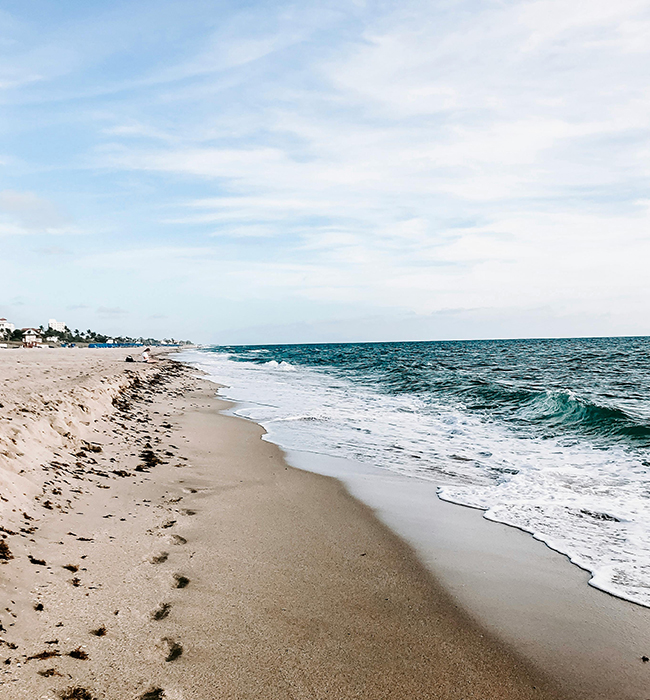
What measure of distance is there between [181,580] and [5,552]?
1337 mm

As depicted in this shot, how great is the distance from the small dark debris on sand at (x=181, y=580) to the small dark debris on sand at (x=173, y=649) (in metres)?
0.72

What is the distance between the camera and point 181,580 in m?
3.76

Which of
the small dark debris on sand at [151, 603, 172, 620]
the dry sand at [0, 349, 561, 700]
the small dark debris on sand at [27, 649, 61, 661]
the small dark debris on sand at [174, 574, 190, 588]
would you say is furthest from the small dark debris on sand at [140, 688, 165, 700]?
the small dark debris on sand at [174, 574, 190, 588]

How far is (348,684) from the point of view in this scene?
106 inches

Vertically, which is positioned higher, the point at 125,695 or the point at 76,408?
the point at 76,408

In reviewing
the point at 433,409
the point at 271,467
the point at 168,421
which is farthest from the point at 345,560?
the point at 433,409

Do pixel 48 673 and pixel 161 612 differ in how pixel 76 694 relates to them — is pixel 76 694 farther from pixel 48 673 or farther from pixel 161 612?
pixel 161 612

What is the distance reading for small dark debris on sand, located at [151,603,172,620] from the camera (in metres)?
3.21

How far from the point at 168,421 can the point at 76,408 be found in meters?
3.19

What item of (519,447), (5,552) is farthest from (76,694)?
(519,447)

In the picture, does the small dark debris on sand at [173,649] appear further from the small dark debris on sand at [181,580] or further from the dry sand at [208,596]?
the small dark debris on sand at [181,580]

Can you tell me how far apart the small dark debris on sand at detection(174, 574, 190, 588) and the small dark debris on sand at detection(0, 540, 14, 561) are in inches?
48.7

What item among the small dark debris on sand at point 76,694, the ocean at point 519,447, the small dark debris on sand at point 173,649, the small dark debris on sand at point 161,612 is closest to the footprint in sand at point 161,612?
the small dark debris on sand at point 161,612

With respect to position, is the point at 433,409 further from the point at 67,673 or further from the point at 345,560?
the point at 67,673
